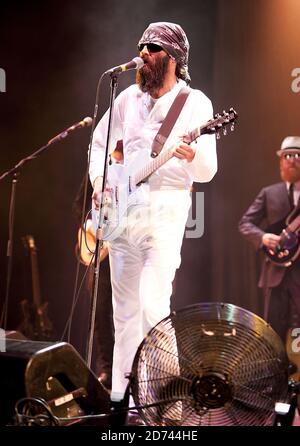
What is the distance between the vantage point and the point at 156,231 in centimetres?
388

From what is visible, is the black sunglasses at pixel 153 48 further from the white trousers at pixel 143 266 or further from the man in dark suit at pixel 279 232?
the man in dark suit at pixel 279 232

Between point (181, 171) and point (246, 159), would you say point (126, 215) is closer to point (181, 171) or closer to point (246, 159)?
point (181, 171)

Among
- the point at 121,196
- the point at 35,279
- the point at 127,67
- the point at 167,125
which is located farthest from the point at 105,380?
the point at 127,67

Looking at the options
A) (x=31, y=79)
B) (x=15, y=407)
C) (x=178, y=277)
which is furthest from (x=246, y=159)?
(x=15, y=407)

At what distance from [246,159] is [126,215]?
1.56m

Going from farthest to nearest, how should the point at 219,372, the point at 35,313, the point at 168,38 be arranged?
the point at 35,313 → the point at 168,38 → the point at 219,372

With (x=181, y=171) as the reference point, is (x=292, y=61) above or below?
above

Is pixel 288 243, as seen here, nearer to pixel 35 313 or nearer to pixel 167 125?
pixel 167 125

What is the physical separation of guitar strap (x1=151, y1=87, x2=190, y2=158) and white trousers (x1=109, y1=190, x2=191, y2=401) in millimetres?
263

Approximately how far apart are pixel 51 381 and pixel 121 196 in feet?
5.09

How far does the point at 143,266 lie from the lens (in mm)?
3898

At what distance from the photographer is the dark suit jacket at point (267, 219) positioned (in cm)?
509

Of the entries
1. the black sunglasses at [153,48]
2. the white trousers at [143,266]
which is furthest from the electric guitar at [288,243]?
the black sunglasses at [153,48]

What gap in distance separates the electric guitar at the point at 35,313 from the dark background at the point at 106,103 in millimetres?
58
